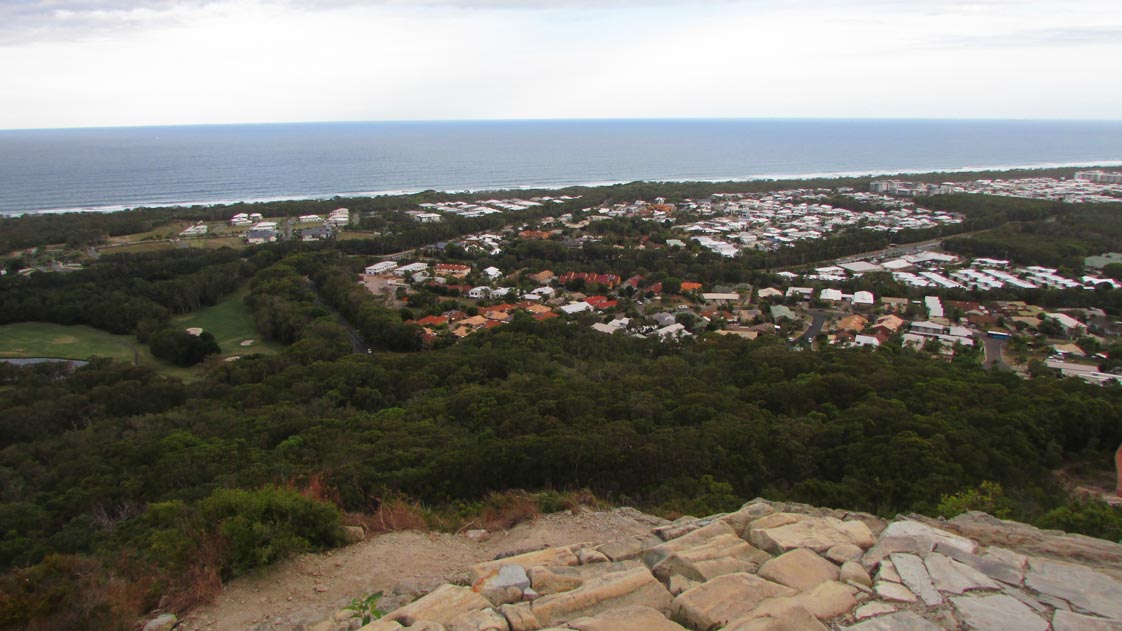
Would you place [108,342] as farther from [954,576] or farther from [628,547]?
[954,576]

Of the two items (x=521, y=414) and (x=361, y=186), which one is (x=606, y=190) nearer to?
(x=361, y=186)

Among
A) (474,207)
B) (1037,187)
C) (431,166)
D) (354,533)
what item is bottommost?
(354,533)

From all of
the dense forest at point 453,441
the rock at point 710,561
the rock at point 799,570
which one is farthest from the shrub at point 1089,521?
the rock at point 710,561

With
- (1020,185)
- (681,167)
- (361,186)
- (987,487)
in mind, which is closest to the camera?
(987,487)

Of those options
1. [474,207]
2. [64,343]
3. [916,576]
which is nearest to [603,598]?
[916,576]

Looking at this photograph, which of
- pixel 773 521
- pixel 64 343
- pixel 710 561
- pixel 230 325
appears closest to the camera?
pixel 710 561

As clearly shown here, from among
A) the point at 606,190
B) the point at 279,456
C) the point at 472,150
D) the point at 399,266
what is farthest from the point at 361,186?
the point at 279,456
